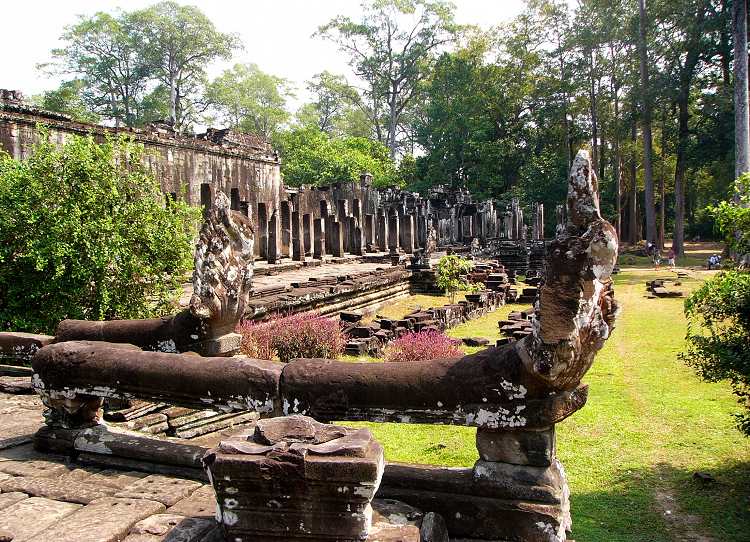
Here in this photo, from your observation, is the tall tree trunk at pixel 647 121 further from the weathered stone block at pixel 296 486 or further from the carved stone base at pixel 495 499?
the weathered stone block at pixel 296 486

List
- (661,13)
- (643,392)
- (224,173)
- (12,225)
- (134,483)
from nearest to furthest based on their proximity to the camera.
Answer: (134,483)
(12,225)
(643,392)
(224,173)
(661,13)

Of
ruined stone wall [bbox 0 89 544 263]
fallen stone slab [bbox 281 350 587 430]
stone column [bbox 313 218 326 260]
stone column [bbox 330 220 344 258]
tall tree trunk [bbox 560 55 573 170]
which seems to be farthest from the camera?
tall tree trunk [bbox 560 55 573 170]

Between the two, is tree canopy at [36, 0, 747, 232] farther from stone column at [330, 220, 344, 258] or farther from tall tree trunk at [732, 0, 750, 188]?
stone column at [330, 220, 344, 258]

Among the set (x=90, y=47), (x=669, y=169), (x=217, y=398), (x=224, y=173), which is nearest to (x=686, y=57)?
(x=669, y=169)

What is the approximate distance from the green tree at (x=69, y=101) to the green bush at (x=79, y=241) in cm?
3318

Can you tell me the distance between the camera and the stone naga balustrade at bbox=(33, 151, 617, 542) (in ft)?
8.86

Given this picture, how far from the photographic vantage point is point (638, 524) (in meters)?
4.62

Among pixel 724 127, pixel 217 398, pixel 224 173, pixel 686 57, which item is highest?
pixel 686 57

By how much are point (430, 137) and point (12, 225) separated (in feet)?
116

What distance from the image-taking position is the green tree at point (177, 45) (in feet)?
137

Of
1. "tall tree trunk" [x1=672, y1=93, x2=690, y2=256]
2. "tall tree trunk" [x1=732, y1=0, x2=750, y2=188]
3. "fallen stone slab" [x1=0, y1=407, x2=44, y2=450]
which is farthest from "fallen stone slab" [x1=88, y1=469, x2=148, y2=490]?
"tall tree trunk" [x1=672, y1=93, x2=690, y2=256]

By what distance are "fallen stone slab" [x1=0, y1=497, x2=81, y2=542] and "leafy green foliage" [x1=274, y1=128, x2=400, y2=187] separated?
32.2 metres

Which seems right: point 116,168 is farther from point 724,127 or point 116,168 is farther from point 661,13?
point 661,13

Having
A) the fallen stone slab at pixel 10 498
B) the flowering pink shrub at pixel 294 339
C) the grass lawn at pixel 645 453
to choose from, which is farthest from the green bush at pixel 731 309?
the fallen stone slab at pixel 10 498
